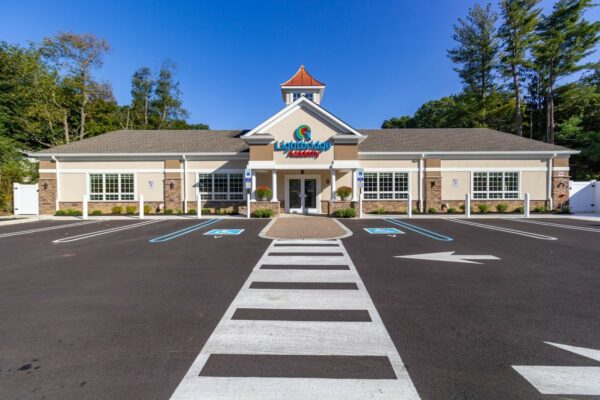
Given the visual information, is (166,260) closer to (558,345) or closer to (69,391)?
(69,391)

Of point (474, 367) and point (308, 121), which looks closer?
point (474, 367)

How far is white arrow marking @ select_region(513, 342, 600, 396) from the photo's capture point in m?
2.38

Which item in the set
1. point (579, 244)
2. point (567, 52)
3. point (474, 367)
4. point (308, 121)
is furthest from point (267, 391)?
point (567, 52)

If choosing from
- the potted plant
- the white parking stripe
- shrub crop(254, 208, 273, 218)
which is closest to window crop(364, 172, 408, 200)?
the potted plant

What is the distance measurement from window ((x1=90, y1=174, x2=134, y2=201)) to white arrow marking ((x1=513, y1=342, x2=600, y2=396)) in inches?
894

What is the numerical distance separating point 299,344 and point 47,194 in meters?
24.3

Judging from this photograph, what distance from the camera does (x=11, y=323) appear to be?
3.64 metres

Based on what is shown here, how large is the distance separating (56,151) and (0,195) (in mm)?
4528

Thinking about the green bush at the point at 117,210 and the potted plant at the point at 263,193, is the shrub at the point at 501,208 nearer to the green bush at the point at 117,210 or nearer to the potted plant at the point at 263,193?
the potted plant at the point at 263,193

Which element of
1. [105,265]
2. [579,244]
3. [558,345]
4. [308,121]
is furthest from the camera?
[308,121]

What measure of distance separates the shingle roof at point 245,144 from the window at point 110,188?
1.82 m

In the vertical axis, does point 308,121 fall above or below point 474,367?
above

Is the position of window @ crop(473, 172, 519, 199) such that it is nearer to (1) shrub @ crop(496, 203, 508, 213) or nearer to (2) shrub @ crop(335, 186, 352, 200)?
(1) shrub @ crop(496, 203, 508, 213)

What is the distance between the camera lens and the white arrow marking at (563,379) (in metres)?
2.38
